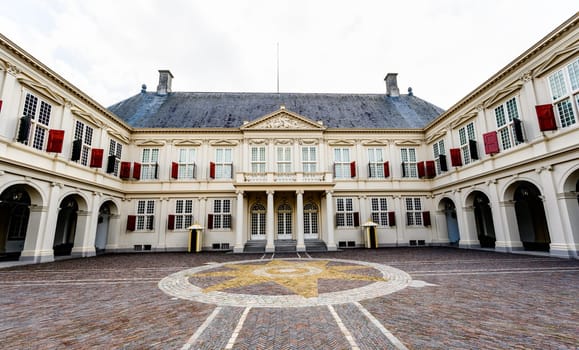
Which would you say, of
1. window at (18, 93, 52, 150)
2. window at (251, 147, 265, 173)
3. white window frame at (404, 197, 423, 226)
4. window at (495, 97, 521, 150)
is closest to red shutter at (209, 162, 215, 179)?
window at (251, 147, 265, 173)

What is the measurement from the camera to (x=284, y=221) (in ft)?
69.3

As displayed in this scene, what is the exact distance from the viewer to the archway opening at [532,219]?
17670 millimetres

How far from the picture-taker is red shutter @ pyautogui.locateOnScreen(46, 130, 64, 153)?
1365cm

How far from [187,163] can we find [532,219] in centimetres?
2697

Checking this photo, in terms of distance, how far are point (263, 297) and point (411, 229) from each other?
1822 centimetres

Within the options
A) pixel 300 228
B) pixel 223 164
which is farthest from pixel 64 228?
pixel 300 228

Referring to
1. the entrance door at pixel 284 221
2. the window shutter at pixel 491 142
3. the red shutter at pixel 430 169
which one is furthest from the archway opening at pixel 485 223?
the entrance door at pixel 284 221

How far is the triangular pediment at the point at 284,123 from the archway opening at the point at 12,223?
17.3 meters

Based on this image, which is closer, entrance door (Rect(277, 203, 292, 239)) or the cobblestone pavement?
the cobblestone pavement

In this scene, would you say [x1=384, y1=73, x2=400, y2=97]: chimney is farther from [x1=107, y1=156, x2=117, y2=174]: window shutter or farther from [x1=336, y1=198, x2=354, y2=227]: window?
[x1=107, y1=156, x2=117, y2=174]: window shutter

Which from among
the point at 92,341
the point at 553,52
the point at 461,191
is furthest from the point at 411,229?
the point at 92,341

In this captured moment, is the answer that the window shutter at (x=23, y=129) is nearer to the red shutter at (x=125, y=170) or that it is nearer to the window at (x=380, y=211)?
the red shutter at (x=125, y=170)

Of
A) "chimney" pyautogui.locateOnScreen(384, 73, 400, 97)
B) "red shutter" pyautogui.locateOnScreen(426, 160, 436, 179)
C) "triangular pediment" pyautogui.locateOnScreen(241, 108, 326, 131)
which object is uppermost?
"chimney" pyautogui.locateOnScreen(384, 73, 400, 97)

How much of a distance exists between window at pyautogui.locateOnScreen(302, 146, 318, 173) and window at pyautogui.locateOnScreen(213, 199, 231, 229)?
7.00m
